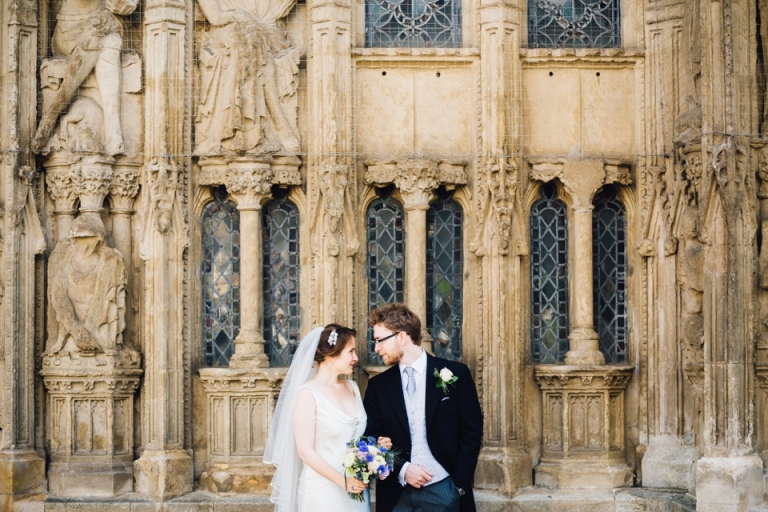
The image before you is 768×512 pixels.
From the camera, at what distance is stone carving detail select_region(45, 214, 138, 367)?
14188 mm


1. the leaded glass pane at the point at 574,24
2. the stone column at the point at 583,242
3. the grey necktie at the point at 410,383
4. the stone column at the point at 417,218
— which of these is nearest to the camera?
the grey necktie at the point at 410,383

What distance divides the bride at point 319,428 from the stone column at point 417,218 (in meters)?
3.66

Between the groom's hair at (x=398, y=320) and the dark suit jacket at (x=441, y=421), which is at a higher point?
the groom's hair at (x=398, y=320)

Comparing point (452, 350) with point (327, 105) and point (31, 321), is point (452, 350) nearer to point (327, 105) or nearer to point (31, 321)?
point (327, 105)

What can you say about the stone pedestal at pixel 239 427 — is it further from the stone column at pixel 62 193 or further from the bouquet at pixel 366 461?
the bouquet at pixel 366 461

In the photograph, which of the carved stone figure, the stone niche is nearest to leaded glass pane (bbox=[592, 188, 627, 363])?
the stone niche

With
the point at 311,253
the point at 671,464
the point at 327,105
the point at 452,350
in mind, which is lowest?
the point at 671,464

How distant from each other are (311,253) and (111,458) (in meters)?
2.78

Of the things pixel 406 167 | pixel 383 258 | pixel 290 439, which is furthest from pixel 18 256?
pixel 290 439

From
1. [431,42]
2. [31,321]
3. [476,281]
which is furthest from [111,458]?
[431,42]

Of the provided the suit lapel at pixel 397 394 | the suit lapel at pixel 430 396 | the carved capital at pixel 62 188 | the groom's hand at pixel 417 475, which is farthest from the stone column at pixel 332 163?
the groom's hand at pixel 417 475

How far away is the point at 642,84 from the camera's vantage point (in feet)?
48.1

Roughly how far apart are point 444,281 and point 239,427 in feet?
8.16

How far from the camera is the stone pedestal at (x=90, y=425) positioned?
46.7 feet
